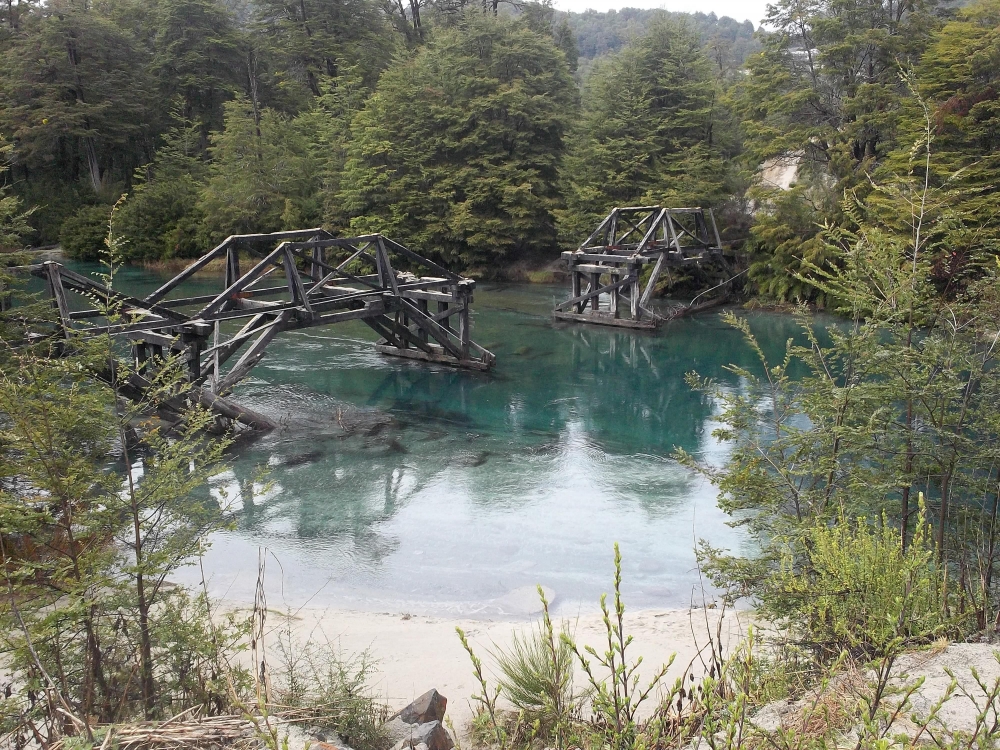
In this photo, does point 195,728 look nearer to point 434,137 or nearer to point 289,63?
point 434,137

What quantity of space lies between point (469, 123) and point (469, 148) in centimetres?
87

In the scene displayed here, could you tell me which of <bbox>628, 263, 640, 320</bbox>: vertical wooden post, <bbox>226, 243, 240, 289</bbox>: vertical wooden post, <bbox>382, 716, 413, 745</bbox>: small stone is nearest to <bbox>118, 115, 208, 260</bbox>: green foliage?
<bbox>628, 263, 640, 320</bbox>: vertical wooden post

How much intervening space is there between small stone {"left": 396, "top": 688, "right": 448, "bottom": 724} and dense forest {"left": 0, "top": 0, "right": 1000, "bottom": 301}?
22.4 feet

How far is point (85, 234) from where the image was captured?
116 ft

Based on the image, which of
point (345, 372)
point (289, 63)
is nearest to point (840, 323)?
point (345, 372)

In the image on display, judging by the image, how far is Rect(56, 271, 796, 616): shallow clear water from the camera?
8.33 metres

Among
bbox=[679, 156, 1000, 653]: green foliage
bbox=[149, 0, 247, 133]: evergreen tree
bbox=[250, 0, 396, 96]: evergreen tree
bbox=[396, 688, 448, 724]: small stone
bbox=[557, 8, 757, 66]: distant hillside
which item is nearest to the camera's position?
bbox=[396, 688, 448, 724]: small stone

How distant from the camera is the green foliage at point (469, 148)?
29500 millimetres

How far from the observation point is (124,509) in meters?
5.04

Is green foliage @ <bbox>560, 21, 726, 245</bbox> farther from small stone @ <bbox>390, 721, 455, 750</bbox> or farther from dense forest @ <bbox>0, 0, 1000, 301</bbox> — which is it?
small stone @ <bbox>390, 721, 455, 750</bbox>

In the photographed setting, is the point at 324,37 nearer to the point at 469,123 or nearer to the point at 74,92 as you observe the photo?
the point at 74,92

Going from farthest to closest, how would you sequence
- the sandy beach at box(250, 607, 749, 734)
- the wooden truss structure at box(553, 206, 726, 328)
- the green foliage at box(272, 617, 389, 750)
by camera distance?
the wooden truss structure at box(553, 206, 726, 328) → the sandy beach at box(250, 607, 749, 734) → the green foliage at box(272, 617, 389, 750)

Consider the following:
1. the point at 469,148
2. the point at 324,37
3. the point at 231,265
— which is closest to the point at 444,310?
the point at 231,265

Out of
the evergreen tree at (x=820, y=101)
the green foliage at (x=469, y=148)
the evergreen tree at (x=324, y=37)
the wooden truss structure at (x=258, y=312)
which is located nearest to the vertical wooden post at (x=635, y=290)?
the evergreen tree at (x=820, y=101)
